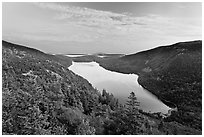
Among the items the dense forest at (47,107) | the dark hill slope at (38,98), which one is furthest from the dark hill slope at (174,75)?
the dense forest at (47,107)

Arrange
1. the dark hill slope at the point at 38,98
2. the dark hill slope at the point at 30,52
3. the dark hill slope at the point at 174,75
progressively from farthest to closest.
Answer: the dark hill slope at the point at 174,75 → the dark hill slope at the point at 30,52 → the dark hill slope at the point at 38,98

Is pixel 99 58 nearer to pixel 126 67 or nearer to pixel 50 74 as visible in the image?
pixel 126 67

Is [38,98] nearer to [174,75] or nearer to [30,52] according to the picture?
[30,52]

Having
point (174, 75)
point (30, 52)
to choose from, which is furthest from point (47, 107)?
point (174, 75)

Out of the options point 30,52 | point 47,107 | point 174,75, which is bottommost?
point 174,75

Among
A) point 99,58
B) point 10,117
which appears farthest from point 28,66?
point 99,58

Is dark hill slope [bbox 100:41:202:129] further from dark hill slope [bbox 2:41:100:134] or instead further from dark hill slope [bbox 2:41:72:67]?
dark hill slope [bbox 2:41:100:134]

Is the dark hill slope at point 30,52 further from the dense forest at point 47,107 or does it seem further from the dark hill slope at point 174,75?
A: the dark hill slope at point 174,75

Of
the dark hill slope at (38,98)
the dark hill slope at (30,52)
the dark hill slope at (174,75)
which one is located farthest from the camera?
the dark hill slope at (174,75)

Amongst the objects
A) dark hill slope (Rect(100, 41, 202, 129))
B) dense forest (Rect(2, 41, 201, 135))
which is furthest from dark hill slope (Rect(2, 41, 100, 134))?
dark hill slope (Rect(100, 41, 202, 129))
